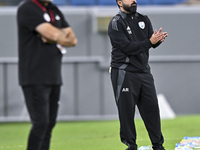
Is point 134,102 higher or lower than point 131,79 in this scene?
lower

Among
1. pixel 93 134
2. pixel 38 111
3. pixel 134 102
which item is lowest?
pixel 93 134

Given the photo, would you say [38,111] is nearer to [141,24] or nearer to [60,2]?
[141,24]

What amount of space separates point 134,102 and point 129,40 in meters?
0.69

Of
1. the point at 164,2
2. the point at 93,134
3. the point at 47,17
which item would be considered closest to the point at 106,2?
the point at 164,2

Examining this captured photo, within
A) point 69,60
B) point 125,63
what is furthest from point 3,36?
point 125,63

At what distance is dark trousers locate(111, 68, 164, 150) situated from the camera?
4.61 metres

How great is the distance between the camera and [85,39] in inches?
430

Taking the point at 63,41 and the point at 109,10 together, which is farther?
the point at 109,10

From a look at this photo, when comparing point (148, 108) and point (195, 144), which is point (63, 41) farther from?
point (195, 144)

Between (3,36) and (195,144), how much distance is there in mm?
6829

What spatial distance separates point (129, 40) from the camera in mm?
4566

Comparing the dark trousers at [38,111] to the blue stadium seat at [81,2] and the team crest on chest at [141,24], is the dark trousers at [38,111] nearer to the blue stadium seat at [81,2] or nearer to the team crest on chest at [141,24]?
the team crest on chest at [141,24]

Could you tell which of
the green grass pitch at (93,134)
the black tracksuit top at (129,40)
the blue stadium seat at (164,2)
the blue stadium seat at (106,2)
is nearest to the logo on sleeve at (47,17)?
the black tracksuit top at (129,40)

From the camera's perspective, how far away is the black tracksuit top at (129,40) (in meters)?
4.52
